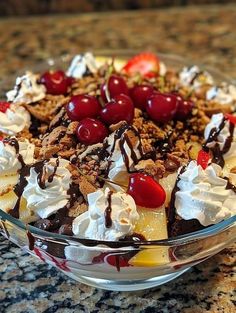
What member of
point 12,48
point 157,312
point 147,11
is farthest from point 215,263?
point 147,11

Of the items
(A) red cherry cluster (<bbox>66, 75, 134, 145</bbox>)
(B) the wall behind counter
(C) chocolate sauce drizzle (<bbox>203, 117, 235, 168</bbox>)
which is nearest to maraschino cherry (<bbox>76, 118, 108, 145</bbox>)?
(A) red cherry cluster (<bbox>66, 75, 134, 145</bbox>)

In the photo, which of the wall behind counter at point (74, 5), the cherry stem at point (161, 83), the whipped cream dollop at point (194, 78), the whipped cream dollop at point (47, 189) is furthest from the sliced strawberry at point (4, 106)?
the wall behind counter at point (74, 5)

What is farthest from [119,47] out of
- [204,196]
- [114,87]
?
[204,196]

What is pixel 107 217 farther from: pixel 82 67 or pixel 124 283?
Result: pixel 82 67

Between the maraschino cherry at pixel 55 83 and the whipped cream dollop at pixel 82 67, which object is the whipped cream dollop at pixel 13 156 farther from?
the whipped cream dollop at pixel 82 67

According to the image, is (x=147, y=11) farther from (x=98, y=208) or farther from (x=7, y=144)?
(x=98, y=208)
